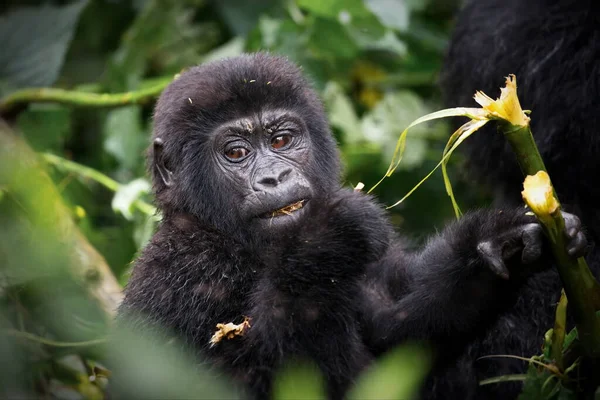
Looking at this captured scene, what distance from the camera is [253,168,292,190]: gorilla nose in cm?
219

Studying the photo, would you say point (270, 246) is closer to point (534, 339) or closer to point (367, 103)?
point (534, 339)

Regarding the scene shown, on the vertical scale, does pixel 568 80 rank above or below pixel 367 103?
above

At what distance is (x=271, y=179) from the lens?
2.20m

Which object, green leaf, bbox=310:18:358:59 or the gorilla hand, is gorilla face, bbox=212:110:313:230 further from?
green leaf, bbox=310:18:358:59

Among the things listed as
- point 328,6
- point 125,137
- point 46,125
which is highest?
point 328,6

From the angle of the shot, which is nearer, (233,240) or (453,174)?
(233,240)

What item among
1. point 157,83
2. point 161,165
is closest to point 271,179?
point 161,165

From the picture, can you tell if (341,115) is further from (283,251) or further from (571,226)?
(571,226)

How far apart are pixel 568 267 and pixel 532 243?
0.32 feet

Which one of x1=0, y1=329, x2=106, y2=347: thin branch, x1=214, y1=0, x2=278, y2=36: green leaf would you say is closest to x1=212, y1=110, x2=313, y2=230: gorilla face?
x1=0, y1=329, x2=106, y2=347: thin branch

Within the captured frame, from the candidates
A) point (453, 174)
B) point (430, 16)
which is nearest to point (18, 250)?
point (453, 174)

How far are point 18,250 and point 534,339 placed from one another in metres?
1.71

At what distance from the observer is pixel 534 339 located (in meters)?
2.50

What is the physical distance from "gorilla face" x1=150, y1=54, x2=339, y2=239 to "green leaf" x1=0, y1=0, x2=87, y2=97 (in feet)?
4.28
